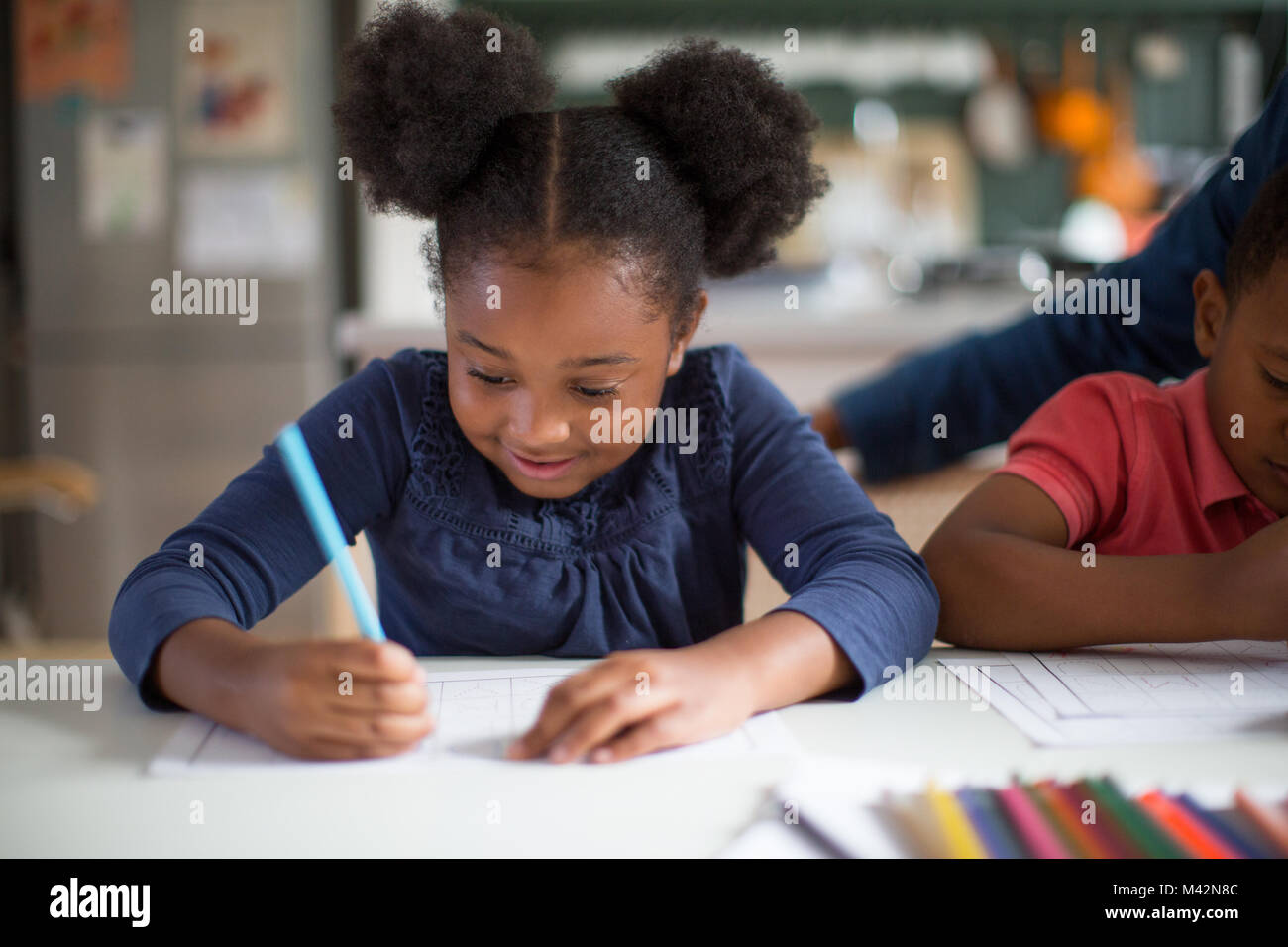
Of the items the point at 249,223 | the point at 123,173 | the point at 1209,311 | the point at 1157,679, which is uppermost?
the point at 123,173

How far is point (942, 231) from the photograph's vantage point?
3330 millimetres

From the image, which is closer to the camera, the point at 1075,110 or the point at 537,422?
the point at 537,422

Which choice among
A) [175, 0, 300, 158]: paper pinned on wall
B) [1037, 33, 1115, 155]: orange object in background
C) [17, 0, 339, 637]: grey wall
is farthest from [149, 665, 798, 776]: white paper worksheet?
[1037, 33, 1115, 155]: orange object in background

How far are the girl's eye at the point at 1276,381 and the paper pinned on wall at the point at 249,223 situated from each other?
2.43m

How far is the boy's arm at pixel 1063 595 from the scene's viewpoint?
2.47 feet

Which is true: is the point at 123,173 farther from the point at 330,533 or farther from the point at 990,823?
the point at 990,823

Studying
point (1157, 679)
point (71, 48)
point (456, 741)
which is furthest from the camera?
point (71, 48)

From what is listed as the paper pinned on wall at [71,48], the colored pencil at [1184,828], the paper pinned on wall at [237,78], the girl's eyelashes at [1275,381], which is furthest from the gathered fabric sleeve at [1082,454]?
the paper pinned on wall at [71,48]

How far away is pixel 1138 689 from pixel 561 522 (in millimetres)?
422

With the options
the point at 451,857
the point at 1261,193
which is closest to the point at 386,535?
the point at 451,857

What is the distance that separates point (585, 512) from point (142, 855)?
0.47 m

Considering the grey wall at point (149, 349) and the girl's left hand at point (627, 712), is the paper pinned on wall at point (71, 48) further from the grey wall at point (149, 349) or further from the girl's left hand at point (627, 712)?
the girl's left hand at point (627, 712)

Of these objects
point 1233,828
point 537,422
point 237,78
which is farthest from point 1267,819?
point 237,78

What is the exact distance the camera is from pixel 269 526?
0.78 meters
